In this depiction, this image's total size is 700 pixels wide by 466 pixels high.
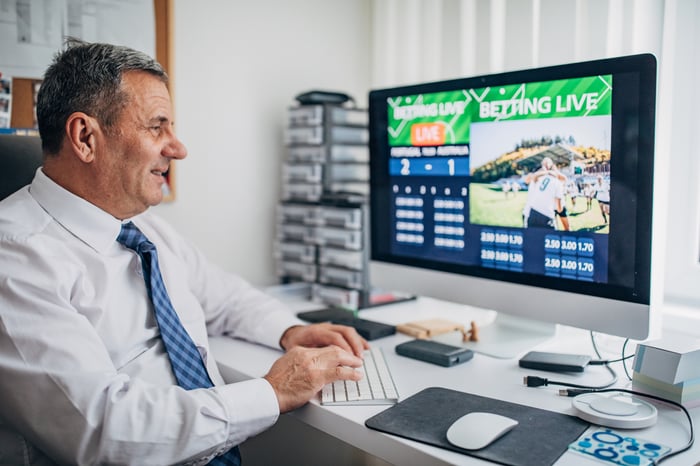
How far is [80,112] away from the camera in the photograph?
3.71 ft

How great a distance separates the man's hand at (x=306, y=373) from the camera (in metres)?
1.06

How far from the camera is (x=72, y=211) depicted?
1.13 meters

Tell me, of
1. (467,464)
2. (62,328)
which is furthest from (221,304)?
(467,464)

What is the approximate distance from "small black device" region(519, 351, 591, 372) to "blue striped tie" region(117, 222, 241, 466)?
0.60 metres

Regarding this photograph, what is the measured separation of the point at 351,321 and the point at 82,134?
755 mm

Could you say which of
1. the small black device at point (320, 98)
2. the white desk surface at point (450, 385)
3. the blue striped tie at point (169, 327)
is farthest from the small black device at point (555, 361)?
the small black device at point (320, 98)

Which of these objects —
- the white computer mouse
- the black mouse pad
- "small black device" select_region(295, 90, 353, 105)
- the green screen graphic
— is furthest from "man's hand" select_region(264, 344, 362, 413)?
"small black device" select_region(295, 90, 353, 105)

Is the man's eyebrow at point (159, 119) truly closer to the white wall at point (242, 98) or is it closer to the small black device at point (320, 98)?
the white wall at point (242, 98)

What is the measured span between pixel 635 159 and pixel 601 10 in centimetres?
64

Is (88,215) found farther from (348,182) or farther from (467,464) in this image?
(348,182)

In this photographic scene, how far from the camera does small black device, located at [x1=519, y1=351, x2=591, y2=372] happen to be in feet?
3.93

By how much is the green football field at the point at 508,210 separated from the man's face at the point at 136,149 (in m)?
0.67

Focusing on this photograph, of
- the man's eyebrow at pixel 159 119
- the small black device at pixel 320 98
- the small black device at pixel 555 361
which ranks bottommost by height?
the small black device at pixel 555 361

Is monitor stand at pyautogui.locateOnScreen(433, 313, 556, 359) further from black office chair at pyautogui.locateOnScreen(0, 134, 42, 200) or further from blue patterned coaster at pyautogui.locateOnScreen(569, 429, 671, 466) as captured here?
black office chair at pyautogui.locateOnScreen(0, 134, 42, 200)
